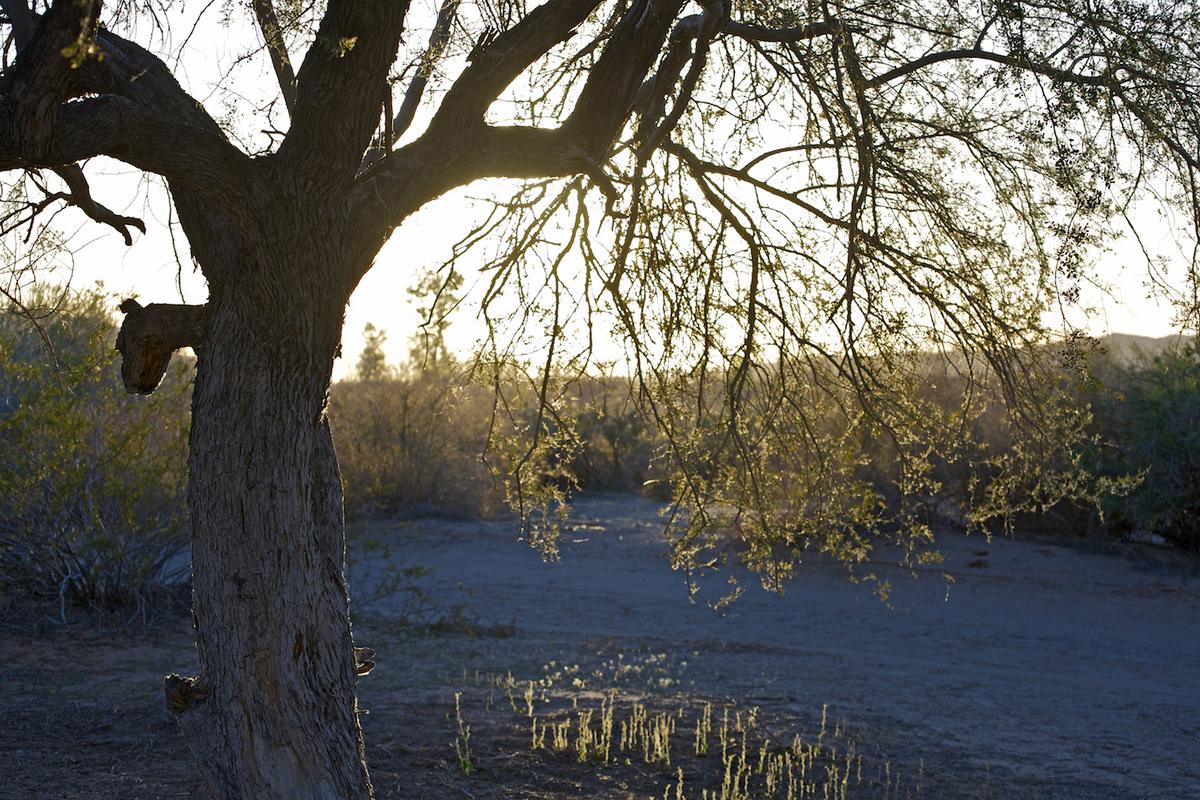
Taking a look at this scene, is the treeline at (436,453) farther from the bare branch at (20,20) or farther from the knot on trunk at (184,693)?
the knot on trunk at (184,693)

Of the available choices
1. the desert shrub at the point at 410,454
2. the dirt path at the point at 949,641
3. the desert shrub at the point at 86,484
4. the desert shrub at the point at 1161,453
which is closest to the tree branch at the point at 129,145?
the dirt path at the point at 949,641

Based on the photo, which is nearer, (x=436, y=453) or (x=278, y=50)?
(x=278, y=50)

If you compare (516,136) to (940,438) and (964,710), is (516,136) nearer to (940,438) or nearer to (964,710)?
(940,438)

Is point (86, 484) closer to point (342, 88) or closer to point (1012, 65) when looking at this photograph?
point (342, 88)

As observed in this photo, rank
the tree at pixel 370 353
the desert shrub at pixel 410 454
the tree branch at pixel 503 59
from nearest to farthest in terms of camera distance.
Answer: the tree branch at pixel 503 59
the desert shrub at pixel 410 454
the tree at pixel 370 353

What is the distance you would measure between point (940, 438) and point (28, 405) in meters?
7.17

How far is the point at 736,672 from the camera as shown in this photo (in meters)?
10.1

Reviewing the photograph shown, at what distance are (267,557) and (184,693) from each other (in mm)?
555

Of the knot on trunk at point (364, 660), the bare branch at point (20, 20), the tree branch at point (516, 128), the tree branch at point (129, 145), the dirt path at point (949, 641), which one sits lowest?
the dirt path at point (949, 641)

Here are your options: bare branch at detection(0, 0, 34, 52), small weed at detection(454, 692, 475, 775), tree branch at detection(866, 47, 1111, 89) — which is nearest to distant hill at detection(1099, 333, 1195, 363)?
tree branch at detection(866, 47, 1111, 89)

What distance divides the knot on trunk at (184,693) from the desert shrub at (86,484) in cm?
610

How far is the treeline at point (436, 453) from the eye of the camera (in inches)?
279

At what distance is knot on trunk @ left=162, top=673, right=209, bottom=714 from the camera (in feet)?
14.4

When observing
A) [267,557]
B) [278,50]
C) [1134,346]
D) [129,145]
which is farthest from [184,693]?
[1134,346]
